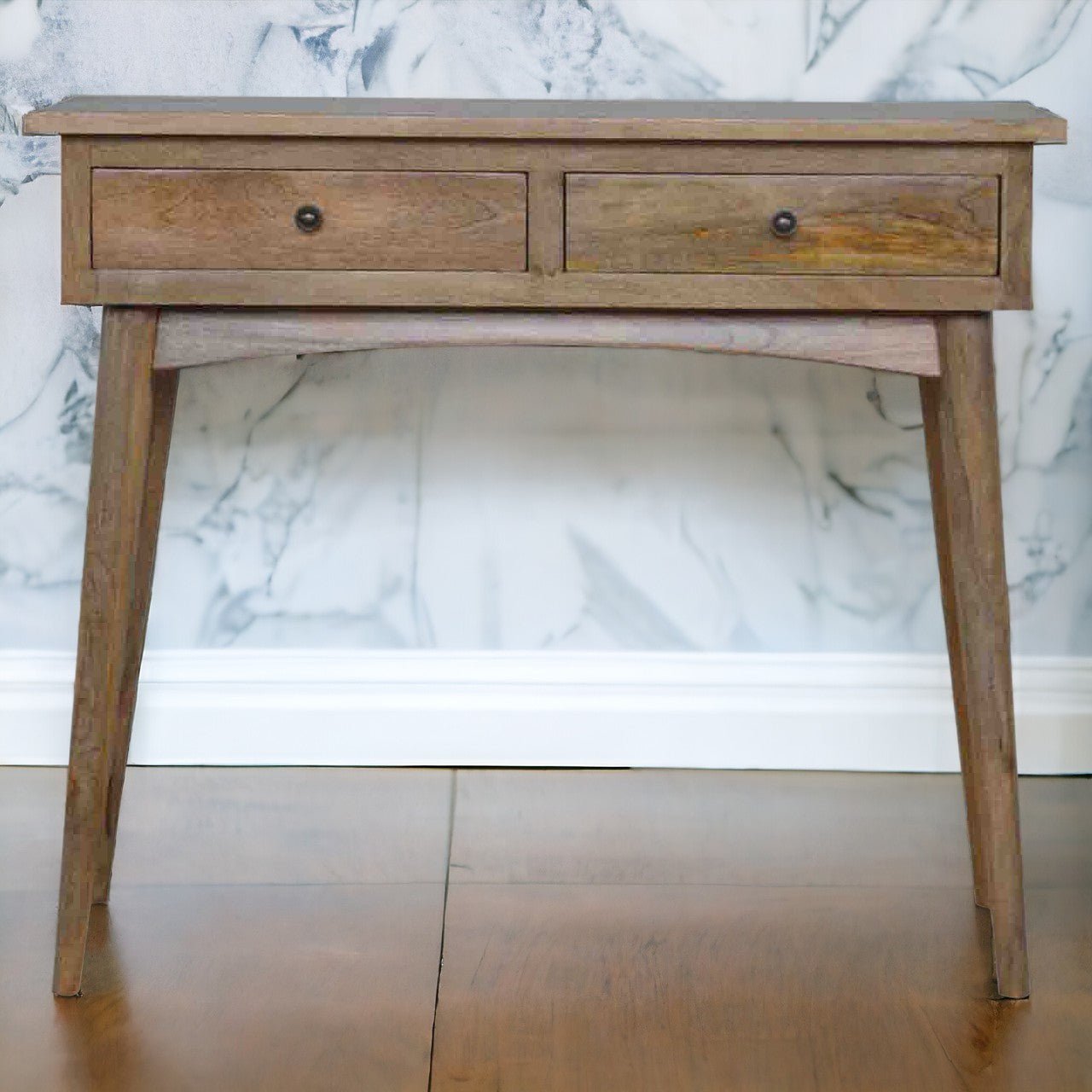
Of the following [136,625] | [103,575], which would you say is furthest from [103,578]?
[136,625]

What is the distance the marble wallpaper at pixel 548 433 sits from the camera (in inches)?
65.0

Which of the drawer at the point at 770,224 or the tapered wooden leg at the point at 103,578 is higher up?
the drawer at the point at 770,224

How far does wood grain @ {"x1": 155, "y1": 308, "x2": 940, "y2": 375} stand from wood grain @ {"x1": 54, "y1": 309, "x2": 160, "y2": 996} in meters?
0.03

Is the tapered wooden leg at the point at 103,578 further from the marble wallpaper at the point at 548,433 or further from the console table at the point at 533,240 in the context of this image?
the marble wallpaper at the point at 548,433

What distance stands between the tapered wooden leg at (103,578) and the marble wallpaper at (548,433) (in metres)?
0.53

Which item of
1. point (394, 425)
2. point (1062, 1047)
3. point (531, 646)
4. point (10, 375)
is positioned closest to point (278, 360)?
point (394, 425)

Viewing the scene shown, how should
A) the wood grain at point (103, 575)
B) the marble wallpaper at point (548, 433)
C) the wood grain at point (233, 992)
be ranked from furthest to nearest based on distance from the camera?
the marble wallpaper at point (548, 433) → the wood grain at point (103, 575) → the wood grain at point (233, 992)

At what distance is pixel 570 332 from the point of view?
119cm

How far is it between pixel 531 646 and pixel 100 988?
0.71 m

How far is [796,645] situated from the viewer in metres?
1.75

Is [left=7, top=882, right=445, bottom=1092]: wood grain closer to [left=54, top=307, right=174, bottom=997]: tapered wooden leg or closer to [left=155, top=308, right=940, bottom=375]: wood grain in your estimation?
[left=54, top=307, right=174, bottom=997]: tapered wooden leg

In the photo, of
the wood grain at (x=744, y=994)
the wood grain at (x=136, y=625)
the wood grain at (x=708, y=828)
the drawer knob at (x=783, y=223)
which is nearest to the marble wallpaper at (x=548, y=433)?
the wood grain at (x=708, y=828)

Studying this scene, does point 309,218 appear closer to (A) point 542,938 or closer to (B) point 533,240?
(B) point 533,240

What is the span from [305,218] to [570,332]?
0.24m
